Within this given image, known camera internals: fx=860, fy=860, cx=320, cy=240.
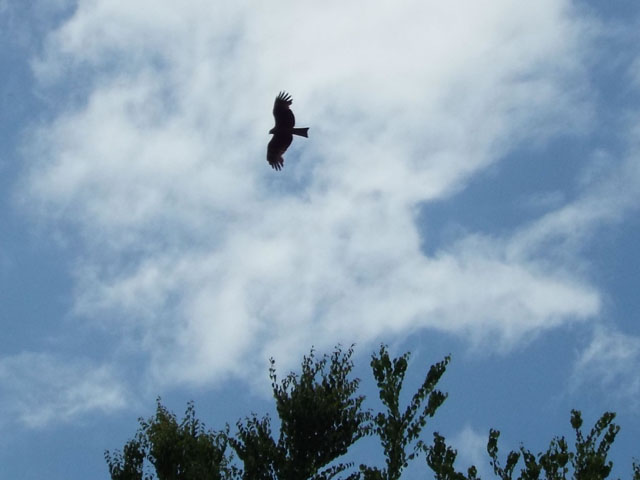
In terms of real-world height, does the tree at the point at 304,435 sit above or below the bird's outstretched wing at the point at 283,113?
below

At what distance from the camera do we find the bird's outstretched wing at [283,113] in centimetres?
1750

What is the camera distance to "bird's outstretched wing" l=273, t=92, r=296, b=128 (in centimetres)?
1750

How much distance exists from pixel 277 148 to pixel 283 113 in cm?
78

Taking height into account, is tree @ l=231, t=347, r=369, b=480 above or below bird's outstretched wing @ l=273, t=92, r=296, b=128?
below

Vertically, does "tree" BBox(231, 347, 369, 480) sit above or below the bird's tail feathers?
below

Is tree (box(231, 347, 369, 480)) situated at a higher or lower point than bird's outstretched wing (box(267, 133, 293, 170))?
lower

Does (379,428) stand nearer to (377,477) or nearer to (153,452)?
(377,477)

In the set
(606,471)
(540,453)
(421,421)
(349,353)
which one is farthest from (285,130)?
(606,471)

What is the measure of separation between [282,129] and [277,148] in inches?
18.2

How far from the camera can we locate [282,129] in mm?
17594

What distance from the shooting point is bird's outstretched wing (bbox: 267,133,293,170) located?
696 inches

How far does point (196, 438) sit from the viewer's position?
67.4 ft

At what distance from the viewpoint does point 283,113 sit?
1750 cm

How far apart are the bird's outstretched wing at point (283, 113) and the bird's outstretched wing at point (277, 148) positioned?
0.74ft
